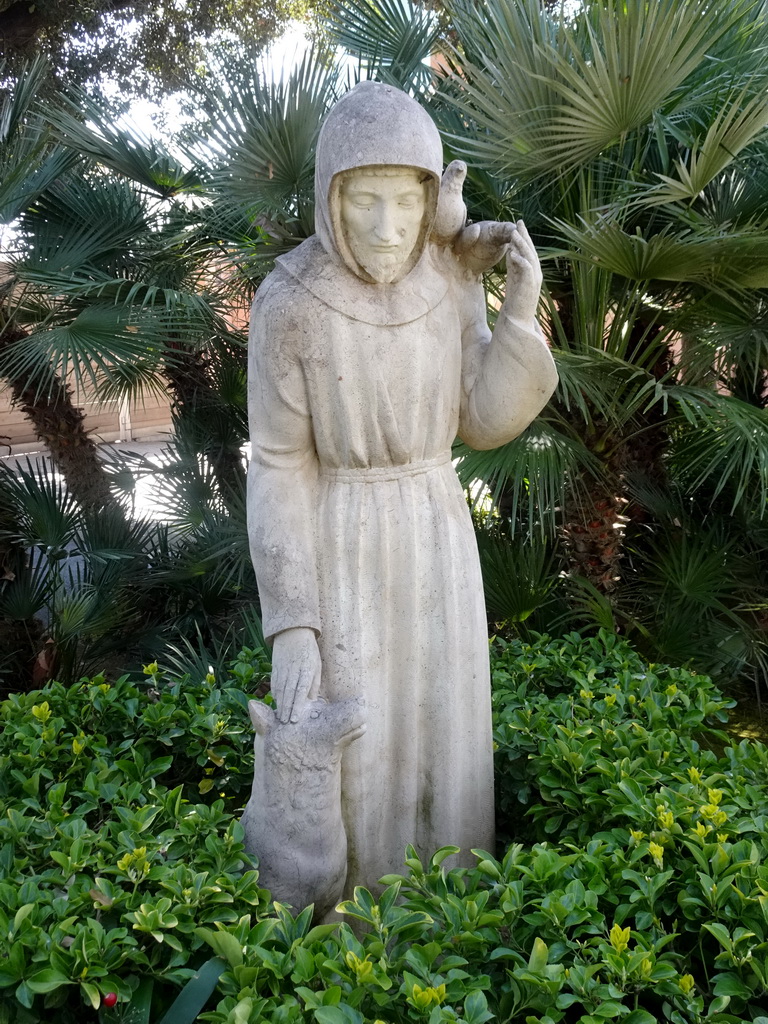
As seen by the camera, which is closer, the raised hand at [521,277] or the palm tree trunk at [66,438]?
the raised hand at [521,277]

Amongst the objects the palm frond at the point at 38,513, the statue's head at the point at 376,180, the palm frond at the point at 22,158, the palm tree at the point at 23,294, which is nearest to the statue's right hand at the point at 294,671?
the statue's head at the point at 376,180

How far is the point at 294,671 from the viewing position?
217cm

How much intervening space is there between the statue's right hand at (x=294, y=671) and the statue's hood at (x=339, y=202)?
726 millimetres

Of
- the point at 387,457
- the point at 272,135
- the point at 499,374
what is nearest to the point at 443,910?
the point at 387,457

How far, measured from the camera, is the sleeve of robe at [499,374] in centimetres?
217

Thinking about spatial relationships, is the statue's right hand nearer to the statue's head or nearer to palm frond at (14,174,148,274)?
the statue's head

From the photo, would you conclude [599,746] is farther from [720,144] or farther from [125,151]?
[125,151]

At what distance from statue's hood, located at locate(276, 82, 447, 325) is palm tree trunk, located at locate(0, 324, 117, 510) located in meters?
4.39

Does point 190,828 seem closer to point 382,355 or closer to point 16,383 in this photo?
point 382,355

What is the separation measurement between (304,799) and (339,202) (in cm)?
129

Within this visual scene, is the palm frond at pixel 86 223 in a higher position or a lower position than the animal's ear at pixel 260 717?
higher


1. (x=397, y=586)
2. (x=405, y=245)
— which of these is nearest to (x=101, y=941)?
(x=397, y=586)

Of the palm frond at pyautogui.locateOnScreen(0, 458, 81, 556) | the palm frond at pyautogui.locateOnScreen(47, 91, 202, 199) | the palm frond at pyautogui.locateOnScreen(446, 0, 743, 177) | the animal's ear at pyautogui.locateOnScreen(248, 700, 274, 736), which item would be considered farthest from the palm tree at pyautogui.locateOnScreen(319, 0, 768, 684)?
the palm frond at pyautogui.locateOnScreen(0, 458, 81, 556)

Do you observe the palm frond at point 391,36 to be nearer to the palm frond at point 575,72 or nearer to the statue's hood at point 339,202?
the palm frond at point 575,72
